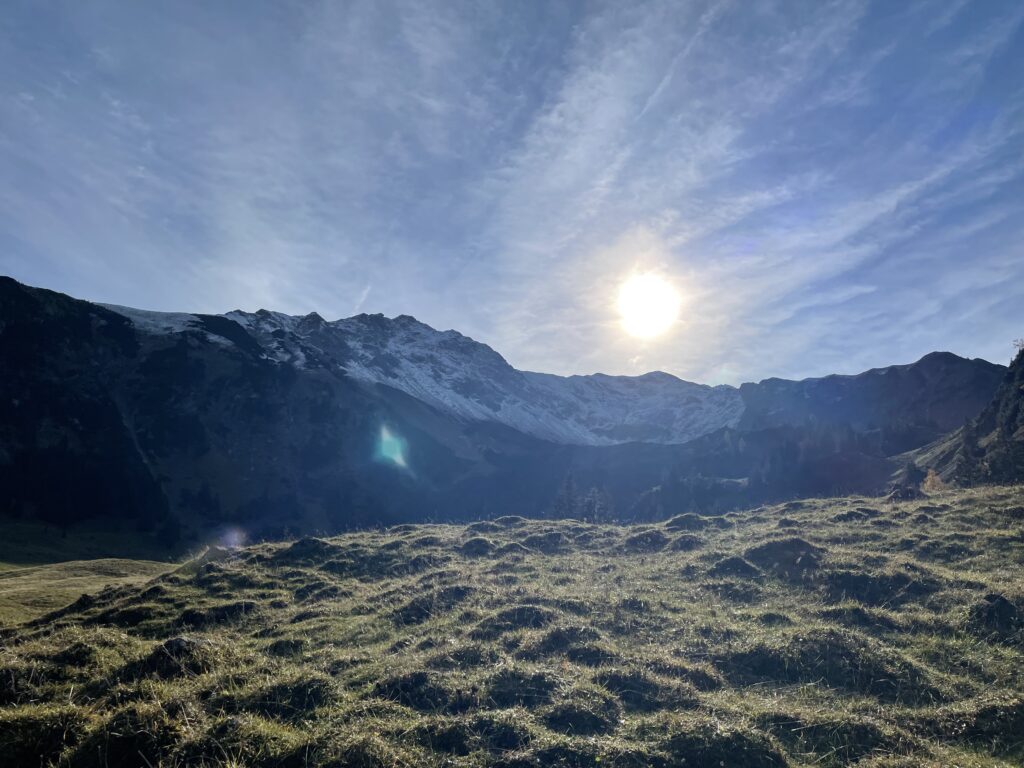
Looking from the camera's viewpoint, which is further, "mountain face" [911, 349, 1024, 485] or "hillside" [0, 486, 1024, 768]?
"mountain face" [911, 349, 1024, 485]

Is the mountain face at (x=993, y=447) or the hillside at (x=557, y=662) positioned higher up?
the mountain face at (x=993, y=447)

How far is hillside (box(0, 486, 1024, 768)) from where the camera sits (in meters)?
12.3

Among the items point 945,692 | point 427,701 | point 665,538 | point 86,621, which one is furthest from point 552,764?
point 665,538

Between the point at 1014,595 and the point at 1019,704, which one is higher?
the point at 1014,595

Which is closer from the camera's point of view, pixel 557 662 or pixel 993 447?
pixel 557 662

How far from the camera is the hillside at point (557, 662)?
12.3 m

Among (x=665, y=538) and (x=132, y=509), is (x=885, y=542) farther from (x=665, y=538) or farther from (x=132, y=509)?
(x=132, y=509)

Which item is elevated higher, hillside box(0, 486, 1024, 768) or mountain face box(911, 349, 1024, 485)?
mountain face box(911, 349, 1024, 485)

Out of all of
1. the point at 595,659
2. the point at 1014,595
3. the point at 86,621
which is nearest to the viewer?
the point at 595,659

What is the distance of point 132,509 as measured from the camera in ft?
450

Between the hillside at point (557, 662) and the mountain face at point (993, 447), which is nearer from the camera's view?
the hillside at point (557, 662)

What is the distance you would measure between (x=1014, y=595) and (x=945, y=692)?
812 cm

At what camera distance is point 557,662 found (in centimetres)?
1770

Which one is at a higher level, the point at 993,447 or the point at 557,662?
the point at 993,447
